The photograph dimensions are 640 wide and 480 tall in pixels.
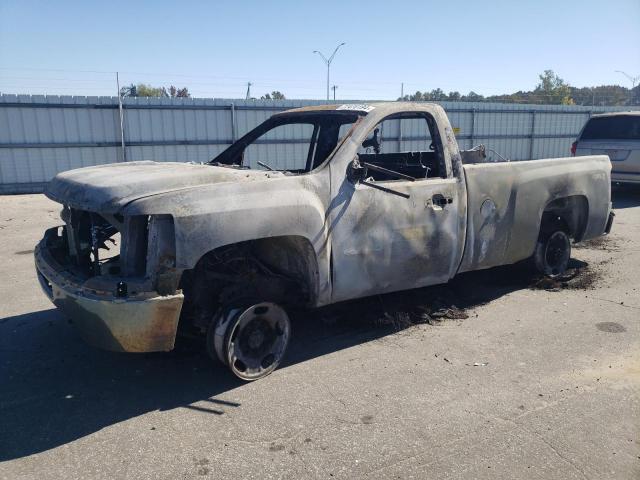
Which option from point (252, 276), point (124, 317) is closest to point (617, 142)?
point (252, 276)

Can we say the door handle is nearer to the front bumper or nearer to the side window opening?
the side window opening

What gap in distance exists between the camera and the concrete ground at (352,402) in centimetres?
290

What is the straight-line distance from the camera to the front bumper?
3253 millimetres

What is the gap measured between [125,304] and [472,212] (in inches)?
124

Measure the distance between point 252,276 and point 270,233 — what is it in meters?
0.51

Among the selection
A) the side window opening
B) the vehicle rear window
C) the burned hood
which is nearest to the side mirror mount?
the side window opening

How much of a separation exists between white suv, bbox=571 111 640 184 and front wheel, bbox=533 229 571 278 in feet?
23.2

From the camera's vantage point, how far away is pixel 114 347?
132 inches

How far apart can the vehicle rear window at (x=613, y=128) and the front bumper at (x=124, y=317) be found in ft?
39.6

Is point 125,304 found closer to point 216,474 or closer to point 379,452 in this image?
point 216,474

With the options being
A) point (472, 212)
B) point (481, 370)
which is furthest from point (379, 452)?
point (472, 212)

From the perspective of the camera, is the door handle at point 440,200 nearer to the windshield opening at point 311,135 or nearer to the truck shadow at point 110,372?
the windshield opening at point 311,135

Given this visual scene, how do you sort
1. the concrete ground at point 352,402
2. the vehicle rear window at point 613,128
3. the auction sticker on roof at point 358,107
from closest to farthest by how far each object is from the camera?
the concrete ground at point 352,402 < the auction sticker on roof at point 358,107 < the vehicle rear window at point 613,128

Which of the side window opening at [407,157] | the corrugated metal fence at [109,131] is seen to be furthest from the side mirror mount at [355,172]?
the corrugated metal fence at [109,131]
